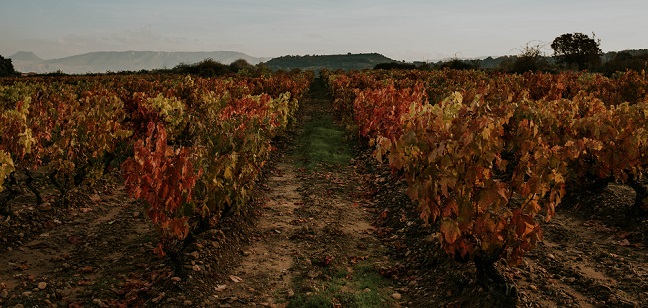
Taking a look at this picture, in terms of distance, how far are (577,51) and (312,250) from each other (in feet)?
195

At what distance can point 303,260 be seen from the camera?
19.7 feet

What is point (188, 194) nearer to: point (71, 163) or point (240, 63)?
point (71, 163)

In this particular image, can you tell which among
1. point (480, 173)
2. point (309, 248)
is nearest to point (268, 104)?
point (309, 248)

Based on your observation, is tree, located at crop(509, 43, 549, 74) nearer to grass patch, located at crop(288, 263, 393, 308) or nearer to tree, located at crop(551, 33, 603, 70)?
tree, located at crop(551, 33, 603, 70)

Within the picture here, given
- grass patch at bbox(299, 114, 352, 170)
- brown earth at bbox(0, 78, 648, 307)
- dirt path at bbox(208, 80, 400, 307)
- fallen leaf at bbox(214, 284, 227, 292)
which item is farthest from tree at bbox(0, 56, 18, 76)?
fallen leaf at bbox(214, 284, 227, 292)

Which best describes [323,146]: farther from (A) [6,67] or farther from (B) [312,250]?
A: (A) [6,67]

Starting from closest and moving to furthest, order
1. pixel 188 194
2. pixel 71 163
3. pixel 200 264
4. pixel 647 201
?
pixel 188 194 < pixel 200 264 < pixel 647 201 < pixel 71 163

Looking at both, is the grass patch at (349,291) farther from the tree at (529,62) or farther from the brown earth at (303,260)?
the tree at (529,62)

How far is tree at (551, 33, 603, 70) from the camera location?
2057 inches

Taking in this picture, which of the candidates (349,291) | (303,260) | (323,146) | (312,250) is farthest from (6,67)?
(349,291)

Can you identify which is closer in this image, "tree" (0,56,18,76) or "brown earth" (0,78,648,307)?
"brown earth" (0,78,648,307)

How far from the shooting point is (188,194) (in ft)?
16.6

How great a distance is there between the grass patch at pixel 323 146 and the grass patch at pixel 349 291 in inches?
234

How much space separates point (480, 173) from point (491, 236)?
2.11 feet
